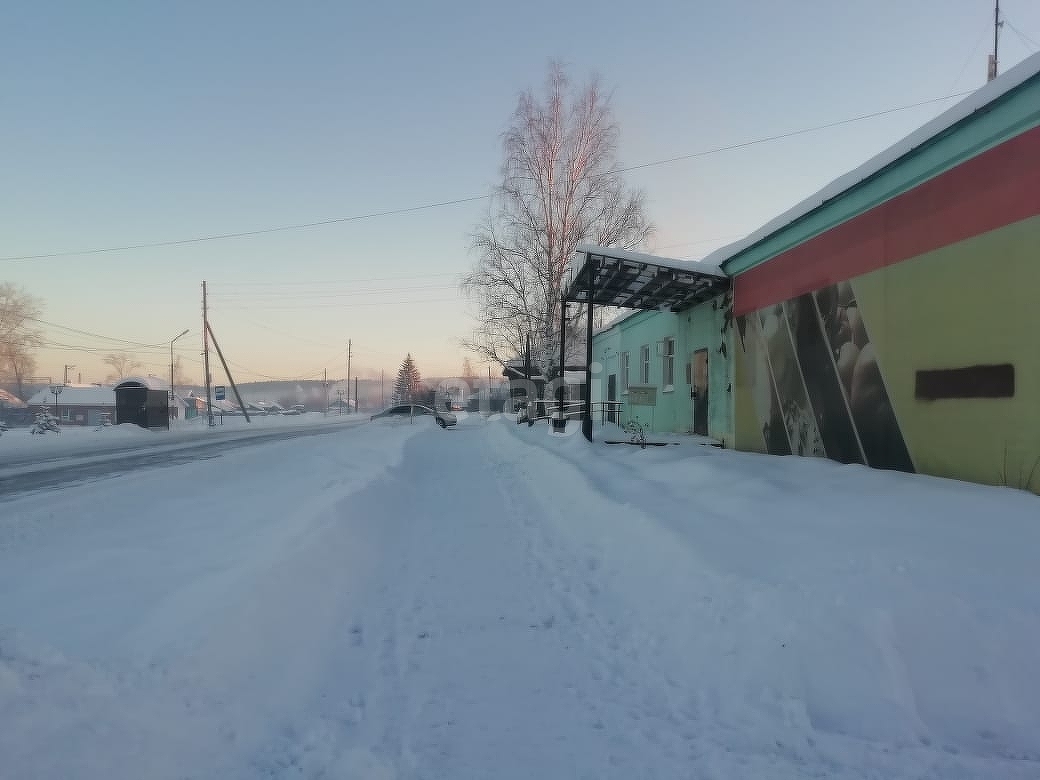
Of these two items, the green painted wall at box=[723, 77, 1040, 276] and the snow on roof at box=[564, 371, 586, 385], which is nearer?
the green painted wall at box=[723, 77, 1040, 276]

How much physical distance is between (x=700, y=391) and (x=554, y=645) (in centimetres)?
1026

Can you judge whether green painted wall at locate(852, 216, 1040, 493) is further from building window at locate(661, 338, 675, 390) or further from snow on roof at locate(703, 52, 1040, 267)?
building window at locate(661, 338, 675, 390)

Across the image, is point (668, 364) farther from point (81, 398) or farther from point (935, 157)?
point (81, 398)

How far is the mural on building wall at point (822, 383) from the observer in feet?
21.8

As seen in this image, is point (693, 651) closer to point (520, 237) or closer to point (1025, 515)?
point (1025, 515)

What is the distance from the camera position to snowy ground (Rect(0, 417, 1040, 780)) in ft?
7.98

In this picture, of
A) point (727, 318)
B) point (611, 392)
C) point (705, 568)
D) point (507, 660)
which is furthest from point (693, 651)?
point (611, 392)

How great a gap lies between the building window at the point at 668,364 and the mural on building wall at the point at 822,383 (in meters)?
4.71

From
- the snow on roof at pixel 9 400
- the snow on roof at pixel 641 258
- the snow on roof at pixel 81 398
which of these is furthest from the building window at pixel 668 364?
the snow on roof at pixel 9 400

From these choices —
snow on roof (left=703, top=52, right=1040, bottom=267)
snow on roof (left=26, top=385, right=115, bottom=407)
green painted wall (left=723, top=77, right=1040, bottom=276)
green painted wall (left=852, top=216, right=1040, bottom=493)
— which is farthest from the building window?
snow on roof (left=26, top=385, right=115, bottom=407)

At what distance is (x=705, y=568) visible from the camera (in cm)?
407

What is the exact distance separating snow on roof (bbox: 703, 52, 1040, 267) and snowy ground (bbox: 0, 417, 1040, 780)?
3.48 metres

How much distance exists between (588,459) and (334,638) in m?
6.50

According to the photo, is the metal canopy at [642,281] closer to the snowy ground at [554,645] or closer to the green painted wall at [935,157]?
the green painted wall at [935,157]
